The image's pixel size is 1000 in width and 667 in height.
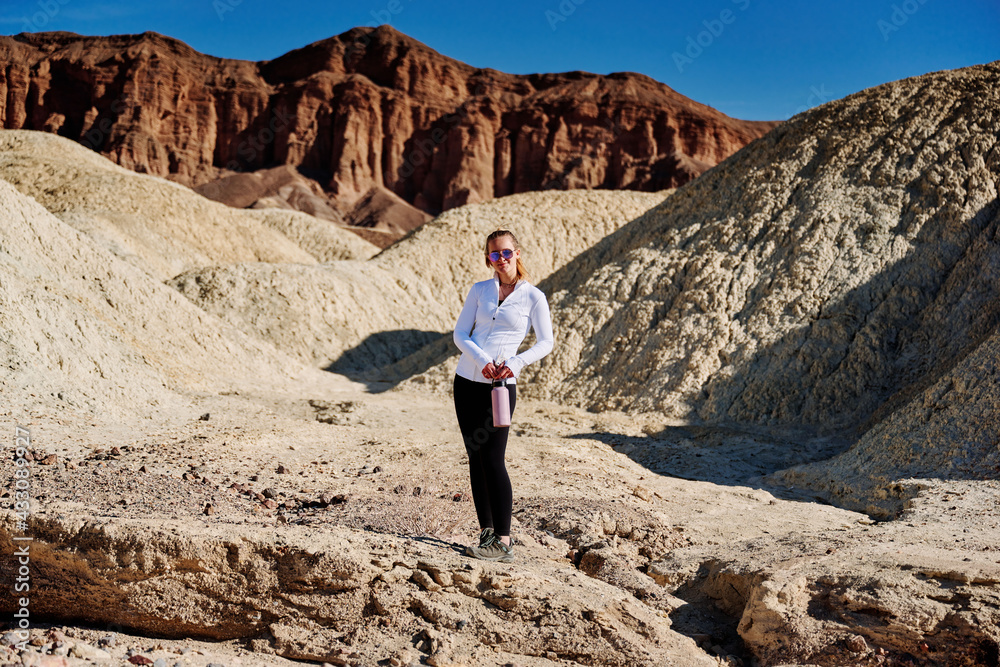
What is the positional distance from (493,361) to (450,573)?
1.08m

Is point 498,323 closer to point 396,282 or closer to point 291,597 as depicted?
point 291,597

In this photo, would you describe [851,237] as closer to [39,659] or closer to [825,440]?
[825,440]

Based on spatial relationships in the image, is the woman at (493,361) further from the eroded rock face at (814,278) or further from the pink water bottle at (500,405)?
the eroded rock face at (814,278)

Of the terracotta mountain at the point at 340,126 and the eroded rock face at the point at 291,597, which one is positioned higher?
the terracotta mountain at the point at 340,126

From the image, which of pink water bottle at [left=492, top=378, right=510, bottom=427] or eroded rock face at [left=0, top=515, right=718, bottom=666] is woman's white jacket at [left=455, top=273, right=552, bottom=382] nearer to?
pink water bottle at [left=492, top=378, right=510, bottom=427]

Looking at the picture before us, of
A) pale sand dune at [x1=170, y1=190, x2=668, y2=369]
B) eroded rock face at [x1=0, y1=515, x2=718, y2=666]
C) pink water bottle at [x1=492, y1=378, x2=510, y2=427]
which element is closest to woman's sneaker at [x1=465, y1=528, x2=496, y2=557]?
eroded rock face at [x1=0, y1=515, x2=718, y2=666]

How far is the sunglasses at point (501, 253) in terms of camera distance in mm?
4020

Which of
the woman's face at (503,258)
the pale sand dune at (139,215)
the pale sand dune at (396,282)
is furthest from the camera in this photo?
the pale sand dune at (139,215)

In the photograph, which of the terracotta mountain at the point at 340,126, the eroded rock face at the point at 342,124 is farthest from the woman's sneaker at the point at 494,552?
the eroded rock face at the point at 342,124

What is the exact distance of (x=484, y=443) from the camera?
3.96 m

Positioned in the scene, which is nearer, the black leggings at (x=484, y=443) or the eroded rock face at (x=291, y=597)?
the eroded rock face at (x=291, y=597)

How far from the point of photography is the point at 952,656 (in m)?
3.67

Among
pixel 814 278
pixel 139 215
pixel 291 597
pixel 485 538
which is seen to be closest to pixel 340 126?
pixel 139 215

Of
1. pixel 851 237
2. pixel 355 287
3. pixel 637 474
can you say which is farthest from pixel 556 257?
pixel 637 474
